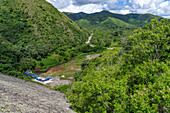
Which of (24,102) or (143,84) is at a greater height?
(143,84)

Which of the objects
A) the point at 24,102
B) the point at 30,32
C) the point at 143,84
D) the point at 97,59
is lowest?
the point at 97,59

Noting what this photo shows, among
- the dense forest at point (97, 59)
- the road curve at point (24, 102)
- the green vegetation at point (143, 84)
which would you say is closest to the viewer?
the green vegetation at point (143, 84)

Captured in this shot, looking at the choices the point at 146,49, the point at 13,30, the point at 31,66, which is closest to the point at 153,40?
the point at 146,49

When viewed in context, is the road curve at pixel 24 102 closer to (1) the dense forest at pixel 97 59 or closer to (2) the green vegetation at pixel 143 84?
(1) the dense forest at pixel 97 59

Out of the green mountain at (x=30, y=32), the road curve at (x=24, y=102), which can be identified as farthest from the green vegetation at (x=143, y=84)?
the green mountain at (x=30, y=32)

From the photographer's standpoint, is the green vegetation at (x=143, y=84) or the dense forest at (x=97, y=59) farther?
the dense forest at (x=97, y=59)

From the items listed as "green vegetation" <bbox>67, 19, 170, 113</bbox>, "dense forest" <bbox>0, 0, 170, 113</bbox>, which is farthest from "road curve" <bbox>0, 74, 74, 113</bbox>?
"green vegetation" <bbox>67, 19, 170, 113</bbox>

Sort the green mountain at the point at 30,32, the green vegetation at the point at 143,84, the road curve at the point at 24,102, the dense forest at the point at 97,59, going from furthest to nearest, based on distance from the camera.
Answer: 1. the green mountain at the point at 30,32
2. the road curve at the point at 24,102
3. the dense forest at the point at 97,59
4. the green vegetation at the point at 143,84

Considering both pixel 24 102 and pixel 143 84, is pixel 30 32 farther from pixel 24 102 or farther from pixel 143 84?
pixel 143 84

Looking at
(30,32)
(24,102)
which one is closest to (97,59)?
(24,102)
